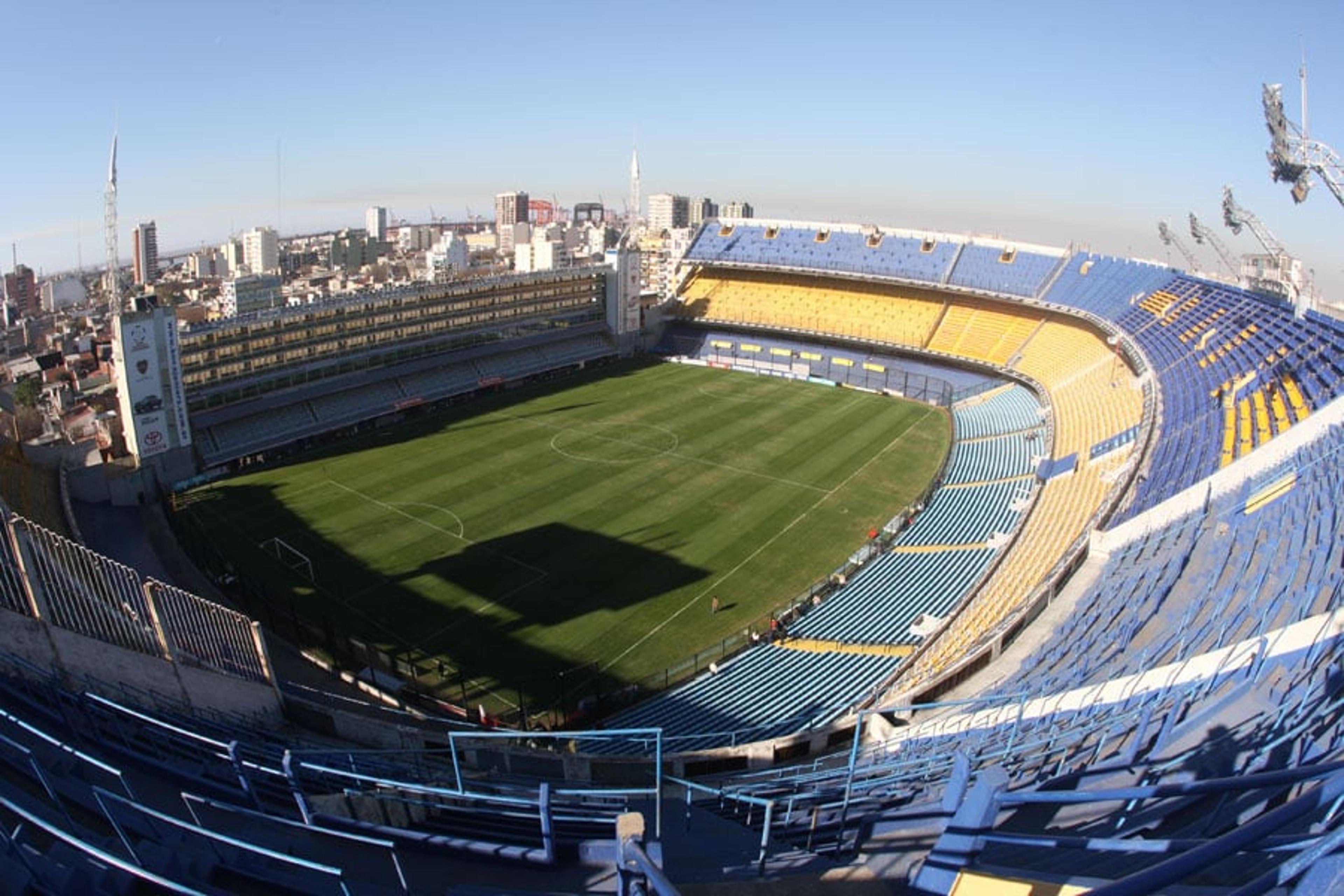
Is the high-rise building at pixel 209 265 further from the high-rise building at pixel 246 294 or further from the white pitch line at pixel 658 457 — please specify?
the white pitch line at pixel 658 457

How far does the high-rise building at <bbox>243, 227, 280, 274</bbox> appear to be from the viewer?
17362 centimetres

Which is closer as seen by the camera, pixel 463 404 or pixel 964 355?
pixel 463 404

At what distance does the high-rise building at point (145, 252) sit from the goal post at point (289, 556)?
505 ft

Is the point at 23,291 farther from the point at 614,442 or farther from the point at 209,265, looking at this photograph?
the point at 614,442

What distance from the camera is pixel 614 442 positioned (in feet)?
124

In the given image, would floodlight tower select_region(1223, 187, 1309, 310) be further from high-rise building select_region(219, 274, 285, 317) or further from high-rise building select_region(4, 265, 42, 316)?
high-rise building select_region(4, 265, 42, 316)

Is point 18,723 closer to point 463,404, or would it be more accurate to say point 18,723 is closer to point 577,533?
point 577,533

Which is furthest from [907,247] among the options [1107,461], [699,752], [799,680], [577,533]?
[699,752]

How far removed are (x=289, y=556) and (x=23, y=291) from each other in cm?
16420

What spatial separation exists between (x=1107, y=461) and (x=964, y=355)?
22.4 m

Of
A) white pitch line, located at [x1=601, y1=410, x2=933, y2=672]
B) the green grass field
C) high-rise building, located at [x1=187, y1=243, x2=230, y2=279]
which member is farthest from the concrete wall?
high-rise building, located at [x1=187, y1=243, x2=230, y2=279]

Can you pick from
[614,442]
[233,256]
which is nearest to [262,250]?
[233,256]

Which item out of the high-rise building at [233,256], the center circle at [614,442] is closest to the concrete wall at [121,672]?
the center circle at [614,442]

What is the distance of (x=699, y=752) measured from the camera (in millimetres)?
15633
